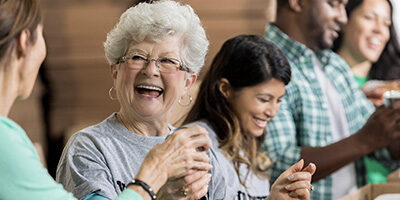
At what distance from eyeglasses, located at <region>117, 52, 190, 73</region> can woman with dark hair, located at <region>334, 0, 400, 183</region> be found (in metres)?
1.56

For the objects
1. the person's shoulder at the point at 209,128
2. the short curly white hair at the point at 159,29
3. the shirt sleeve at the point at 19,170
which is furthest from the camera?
the person's shoulder at the point at 209,128

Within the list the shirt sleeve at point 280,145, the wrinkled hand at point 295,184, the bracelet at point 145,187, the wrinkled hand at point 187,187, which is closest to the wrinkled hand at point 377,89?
the shirt sleeve at point 280,145

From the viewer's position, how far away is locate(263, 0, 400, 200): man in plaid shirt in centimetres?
211

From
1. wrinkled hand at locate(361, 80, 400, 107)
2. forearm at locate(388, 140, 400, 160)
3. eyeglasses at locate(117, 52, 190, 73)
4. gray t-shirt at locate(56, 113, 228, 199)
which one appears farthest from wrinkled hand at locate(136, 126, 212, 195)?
wrinkled hand at locate(361, 80, 400, 107)

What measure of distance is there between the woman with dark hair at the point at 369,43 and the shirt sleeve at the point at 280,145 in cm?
80

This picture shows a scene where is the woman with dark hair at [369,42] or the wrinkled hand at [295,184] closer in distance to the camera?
the wrinkled hand at [295,184]

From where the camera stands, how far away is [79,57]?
313cm

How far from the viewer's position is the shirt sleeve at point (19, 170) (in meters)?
0.88

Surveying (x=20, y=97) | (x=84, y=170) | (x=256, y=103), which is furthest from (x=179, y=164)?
(x=256, y=103)

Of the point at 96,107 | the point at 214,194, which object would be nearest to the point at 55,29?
the point at 96,107

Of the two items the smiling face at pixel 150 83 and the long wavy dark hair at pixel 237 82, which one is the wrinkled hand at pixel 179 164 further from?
the long wavy dark hair at pixel 237 82

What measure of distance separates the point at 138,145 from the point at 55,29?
1848mm

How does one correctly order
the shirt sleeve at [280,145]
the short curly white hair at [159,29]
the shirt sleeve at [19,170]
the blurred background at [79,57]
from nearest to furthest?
the shirt sleeve at [19,170] < the short curly white hair at [159,29] < the shirt sleeve at [280,145] < the blurred background at [79,57]

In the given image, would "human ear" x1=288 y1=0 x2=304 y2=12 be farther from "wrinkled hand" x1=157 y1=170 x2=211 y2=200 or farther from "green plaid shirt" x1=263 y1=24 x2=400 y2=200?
"wrinkled hand" x1=157 y1=170 x2=211 y2=200
